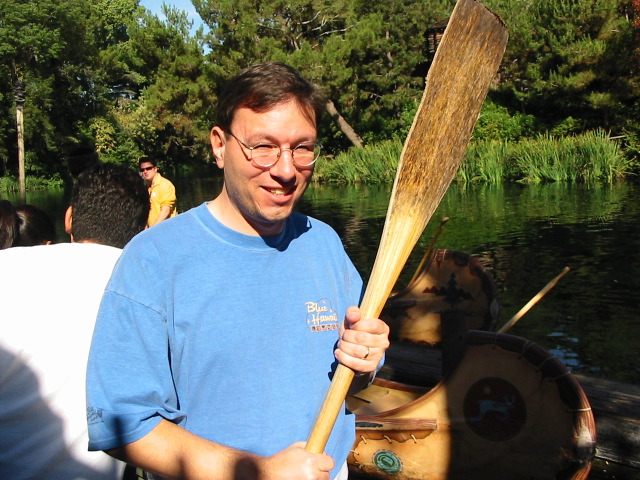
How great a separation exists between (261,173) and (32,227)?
1.59 m

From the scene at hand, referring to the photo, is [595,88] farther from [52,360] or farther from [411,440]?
[52,360]

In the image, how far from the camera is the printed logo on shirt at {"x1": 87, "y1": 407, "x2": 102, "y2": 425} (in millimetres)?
1248

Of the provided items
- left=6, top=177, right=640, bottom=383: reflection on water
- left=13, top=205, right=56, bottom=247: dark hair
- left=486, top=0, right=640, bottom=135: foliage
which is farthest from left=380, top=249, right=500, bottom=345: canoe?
left=486, top=0, right=640, bottom=135: foliage

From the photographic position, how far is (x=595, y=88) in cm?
2364

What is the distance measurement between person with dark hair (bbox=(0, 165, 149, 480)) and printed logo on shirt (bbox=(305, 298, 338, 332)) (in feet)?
2.34

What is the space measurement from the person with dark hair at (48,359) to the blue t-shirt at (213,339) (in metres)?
0.55

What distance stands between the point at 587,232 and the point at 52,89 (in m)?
36.0

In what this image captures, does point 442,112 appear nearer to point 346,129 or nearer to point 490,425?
point 490,425

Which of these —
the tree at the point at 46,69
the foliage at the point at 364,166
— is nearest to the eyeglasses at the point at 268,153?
the foliage at the point at 364,166

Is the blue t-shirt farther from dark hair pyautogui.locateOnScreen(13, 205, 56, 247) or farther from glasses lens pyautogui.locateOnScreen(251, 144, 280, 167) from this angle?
dark hair pyautogui.locateOnScreen(13, 205, 56, 247)

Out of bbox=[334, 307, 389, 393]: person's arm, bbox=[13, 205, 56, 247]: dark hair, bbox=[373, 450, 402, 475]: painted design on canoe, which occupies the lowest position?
bbox=[373, 450, 402, 475]: painted design on canoe

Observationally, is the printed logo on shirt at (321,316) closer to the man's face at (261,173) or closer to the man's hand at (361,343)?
the man's hand at (361,343)

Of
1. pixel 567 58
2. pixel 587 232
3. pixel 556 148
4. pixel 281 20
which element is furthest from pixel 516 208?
pixel 281 20

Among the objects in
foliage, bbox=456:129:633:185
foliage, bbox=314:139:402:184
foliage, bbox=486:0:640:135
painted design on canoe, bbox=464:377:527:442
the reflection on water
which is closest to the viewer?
painted design on canoe, bbox=464:377:527:442
